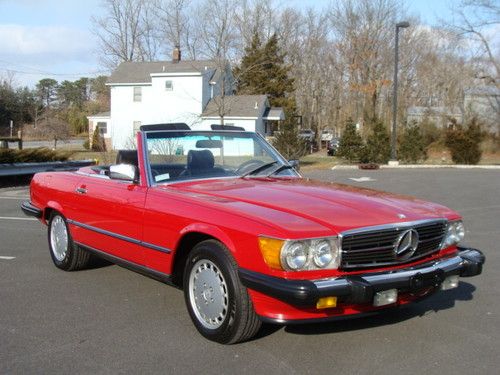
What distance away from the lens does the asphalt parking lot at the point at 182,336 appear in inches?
146

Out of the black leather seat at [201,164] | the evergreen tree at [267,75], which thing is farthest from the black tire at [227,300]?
the evergreen tree at [267,75]

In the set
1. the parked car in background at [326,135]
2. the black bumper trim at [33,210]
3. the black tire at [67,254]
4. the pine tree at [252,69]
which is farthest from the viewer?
the parked car in background at [326,135]

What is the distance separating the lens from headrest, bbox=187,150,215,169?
5281 millimetres

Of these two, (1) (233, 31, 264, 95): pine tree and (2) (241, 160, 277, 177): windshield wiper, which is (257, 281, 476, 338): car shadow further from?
(1) (233, 31, 264, 95): pine tree

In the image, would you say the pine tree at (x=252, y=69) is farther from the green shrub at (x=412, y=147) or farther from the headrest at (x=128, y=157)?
the headrest at (x=128, y=157)

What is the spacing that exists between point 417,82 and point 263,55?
18658 mm

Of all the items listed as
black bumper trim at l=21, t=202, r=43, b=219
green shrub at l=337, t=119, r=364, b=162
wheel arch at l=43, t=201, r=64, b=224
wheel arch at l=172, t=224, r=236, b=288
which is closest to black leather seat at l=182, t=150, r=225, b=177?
wheel arch at l=172, t=224, r=236, b=288

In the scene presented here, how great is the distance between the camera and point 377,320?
4.55m

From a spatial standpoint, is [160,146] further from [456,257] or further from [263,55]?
[263,55]

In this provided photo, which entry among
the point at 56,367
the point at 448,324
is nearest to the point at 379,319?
the point at 448,324

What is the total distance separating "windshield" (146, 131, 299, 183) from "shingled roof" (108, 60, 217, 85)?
35400mm

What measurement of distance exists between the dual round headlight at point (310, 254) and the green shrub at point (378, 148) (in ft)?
84.5

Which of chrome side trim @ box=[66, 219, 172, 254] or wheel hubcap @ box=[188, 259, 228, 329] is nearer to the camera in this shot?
wheel hubcap @ box=[188, 259, 228, 329]

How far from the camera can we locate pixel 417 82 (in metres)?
58.3
